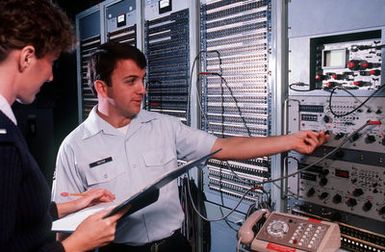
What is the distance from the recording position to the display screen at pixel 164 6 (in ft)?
9.20

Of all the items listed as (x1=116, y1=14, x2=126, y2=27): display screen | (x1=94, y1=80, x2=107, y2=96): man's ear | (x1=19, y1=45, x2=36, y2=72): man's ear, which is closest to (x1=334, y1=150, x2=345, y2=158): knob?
(x1=94, y1=80, x2=107, y2=96): man's ear

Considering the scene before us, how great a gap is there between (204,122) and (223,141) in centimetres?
60

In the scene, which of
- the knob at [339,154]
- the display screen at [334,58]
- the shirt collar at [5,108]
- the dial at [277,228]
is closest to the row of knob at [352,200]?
the knob at [339,154]

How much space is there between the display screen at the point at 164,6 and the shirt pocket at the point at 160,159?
1.26 metres

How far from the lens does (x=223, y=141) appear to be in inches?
79.7

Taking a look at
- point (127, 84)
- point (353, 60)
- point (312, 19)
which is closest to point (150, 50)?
point (127, 84)

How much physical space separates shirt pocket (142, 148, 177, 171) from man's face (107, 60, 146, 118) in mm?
239

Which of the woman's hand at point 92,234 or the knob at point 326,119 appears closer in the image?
the woman's hand at point 92,234

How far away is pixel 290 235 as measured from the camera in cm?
160

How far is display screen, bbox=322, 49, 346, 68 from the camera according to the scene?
1.76 m

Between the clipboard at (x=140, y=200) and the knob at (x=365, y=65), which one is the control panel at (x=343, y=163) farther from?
the clipboard at (x=140, y=200)

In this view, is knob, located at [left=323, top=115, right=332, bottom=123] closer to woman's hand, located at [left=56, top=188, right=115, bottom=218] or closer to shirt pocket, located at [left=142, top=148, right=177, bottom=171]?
shirt pocket, located at [left=142, top=148, right=177, bottom=171]

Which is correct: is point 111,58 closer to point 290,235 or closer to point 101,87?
point 101,87

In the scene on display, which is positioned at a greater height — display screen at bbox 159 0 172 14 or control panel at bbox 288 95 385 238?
display screen at bbox 159 0 172 14
